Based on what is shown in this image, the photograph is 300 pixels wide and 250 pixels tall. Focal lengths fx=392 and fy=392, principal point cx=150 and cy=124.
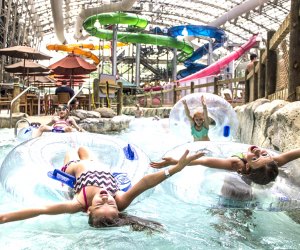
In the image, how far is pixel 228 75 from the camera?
17469mm

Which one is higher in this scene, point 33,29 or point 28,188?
point 33,29

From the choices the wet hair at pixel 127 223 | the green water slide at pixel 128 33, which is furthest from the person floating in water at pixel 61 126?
the green water slide at pixel 128 33

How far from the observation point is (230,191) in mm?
3184

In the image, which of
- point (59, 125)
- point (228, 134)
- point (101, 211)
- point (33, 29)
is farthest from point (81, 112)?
point (33, 29)

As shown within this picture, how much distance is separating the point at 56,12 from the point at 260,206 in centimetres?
1824

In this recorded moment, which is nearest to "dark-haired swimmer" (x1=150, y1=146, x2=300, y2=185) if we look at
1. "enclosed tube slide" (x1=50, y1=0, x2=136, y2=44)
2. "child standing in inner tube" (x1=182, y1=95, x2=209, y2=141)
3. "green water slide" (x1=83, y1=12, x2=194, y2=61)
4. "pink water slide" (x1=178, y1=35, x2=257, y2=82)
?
"child standing in inner tube" (x1=182, y1=95, x2=209, y2=141)

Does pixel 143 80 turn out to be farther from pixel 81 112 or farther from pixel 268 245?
pixel 268 245

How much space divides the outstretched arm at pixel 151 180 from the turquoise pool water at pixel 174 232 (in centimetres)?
25

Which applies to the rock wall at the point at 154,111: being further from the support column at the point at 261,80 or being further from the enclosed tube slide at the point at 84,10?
the support column at the point at 261,80

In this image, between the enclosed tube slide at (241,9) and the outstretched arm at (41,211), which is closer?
the outstretched arm at (41,211)

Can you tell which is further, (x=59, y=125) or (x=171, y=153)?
(x=59, y=125)

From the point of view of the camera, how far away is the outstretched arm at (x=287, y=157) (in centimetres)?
307

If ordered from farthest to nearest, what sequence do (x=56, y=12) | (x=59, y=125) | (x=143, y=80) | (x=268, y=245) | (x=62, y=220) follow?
(x=143, y=80), (x=56, y=12), (x=59, y=125), (x=62, y=220), (x=268, y=245)

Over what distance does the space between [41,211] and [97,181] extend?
724mm
